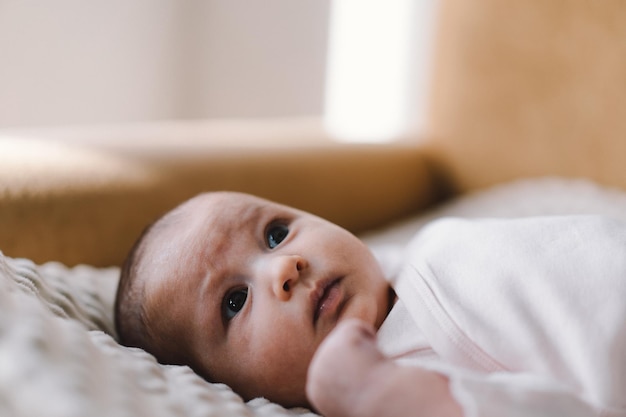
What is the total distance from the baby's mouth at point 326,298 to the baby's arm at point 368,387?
6.0 inches

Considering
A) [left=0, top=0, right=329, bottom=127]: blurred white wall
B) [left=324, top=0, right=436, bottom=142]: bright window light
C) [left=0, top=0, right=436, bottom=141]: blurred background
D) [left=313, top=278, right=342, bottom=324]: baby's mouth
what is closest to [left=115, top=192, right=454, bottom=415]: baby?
[left=313, top=278, right=342, bottom=324]: baby's mouth

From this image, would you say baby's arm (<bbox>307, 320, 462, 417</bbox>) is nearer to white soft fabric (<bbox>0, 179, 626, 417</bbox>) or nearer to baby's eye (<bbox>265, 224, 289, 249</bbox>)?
white soft fabric (<bbox>0, 179, 626, 417</bbox>)

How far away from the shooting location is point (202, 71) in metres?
2.80

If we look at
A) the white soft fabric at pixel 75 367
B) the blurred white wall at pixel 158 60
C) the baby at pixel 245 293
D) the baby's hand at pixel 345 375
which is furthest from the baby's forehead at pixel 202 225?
the blurred white wall at pixel 158 60

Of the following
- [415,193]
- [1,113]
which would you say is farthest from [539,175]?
[1,113]

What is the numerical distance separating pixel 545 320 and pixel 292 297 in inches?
9.7

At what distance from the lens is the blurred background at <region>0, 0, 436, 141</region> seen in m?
2.21

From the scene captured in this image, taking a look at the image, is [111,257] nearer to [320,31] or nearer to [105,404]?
[105,404]

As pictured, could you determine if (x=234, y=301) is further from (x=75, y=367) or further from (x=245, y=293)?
(x=75, y=367)

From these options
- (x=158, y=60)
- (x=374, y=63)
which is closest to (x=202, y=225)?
(x=374, y=63)

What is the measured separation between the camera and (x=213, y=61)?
278cm

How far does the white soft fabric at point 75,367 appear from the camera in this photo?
0.44 metres

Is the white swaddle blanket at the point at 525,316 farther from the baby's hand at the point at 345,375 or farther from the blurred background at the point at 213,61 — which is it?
the blurred background at the point at 213,61

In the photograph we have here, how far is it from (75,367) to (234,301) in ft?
1.00
